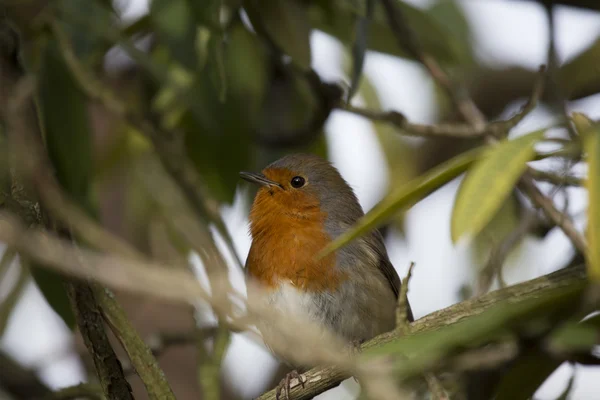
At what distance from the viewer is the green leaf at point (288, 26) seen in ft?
12.7

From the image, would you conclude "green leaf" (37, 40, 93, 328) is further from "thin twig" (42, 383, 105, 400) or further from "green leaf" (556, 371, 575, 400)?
"green leaf" (556, 371, 575, 400)

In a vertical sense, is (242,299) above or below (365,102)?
below

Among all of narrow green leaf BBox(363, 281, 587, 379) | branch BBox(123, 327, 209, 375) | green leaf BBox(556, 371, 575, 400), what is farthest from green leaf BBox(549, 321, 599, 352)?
branch BBox(123, 327, 209, 375)

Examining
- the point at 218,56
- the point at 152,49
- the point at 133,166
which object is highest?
the point at 152,49

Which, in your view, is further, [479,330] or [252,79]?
[252,79]

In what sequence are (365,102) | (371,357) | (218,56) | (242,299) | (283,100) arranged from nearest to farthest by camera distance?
(371,357) < (242,299) < (218,56) < (283,100) < (365,102)

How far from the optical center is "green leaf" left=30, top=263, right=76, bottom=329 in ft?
11.7

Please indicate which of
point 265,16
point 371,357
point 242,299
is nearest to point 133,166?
point 265,16

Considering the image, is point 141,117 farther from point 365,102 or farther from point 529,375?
point 529,375

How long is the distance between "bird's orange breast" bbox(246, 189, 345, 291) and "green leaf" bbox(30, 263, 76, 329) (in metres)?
1.05

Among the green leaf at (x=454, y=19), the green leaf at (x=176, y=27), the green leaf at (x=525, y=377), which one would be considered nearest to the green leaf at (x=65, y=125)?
the green leaf at (x=176, y=27)

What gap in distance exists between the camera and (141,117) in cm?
442

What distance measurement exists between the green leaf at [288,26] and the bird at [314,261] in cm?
85

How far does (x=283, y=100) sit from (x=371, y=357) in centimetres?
297
